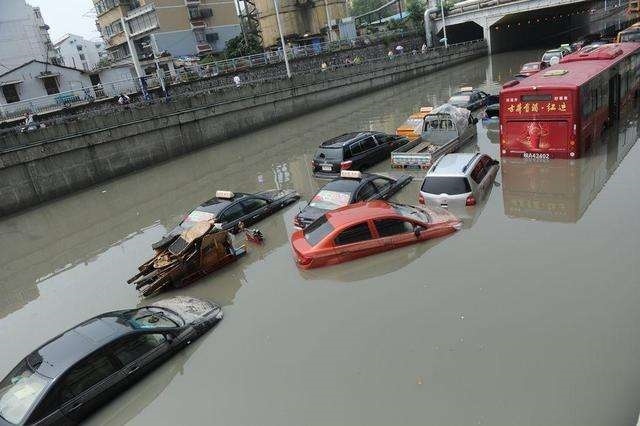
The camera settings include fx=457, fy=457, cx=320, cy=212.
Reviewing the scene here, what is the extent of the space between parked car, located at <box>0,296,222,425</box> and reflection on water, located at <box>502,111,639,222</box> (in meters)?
9.34

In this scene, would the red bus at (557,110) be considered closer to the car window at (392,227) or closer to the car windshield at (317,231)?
the car window at (392,227)

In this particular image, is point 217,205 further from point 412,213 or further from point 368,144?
point 368,144

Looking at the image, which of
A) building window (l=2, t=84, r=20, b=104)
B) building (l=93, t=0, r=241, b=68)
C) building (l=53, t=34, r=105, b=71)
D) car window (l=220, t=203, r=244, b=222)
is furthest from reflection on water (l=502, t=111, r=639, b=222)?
building (l=53, t=34, r=105, b=71)

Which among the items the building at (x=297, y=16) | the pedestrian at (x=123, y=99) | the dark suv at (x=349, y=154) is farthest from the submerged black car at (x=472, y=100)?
the building at (x=297, y=16)

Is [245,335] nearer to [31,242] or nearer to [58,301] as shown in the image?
[58,301]

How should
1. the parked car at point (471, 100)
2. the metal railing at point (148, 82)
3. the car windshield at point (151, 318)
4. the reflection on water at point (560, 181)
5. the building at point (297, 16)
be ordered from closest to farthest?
the car windshield at point (151, 318), the reflection on water at point (560, 181), the metal railing at point (148, 82), the parked car at point (471, 100), the building at point (297, 16)

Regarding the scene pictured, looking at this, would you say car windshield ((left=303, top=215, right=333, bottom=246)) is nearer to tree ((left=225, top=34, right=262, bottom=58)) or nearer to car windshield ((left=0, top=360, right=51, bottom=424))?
car windshield ((left=0, top=360, right=51, bottom=424))

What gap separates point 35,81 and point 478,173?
36.8 m

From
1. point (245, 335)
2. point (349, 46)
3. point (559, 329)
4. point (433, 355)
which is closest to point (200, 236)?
point (245, 335)

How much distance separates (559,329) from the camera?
309 inches

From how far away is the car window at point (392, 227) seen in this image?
10727 millimetres

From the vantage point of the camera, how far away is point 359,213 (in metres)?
10.7

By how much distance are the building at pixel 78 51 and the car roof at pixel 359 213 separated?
7866cm

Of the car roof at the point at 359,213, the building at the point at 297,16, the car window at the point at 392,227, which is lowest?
the car window at the point at 392,227
